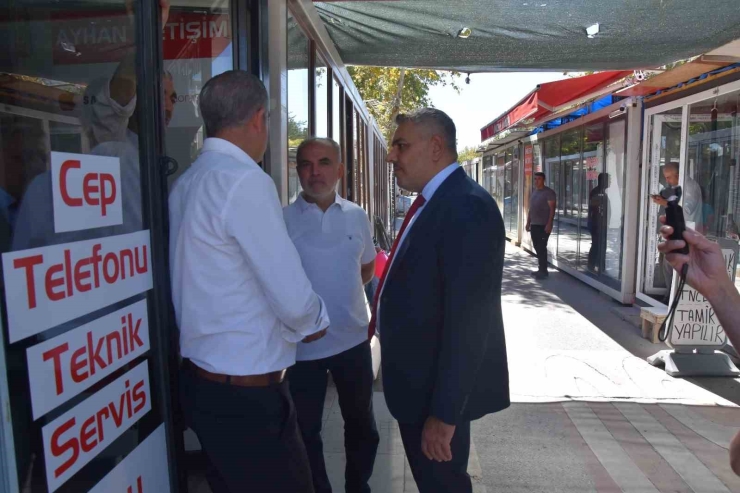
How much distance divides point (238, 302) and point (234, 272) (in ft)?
0.29

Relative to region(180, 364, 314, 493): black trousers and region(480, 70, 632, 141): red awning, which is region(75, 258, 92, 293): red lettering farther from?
region(480, 70, 632, 141): red awning

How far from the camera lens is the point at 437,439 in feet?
6.64

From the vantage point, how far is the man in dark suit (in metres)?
1.95

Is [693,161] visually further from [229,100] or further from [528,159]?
[528,159]

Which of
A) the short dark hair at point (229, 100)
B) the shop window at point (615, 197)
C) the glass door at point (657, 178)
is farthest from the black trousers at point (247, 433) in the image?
the shop window at point (615, 197)

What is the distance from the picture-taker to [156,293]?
73.1 inches

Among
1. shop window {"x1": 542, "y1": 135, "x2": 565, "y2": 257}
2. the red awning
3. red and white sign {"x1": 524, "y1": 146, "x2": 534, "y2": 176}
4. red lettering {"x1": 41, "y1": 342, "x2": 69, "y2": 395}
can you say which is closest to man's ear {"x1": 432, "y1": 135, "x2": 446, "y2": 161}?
red lettering {"x1": 41, "y1": 342, "x2": 69, "y2": 395}

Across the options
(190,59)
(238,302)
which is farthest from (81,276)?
(190,59)

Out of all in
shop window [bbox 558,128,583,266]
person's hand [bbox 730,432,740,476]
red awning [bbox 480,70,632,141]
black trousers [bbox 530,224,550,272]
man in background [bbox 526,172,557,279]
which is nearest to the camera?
person's hand [bbox 730,432,740,476]

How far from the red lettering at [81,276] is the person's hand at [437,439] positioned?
1185 mm

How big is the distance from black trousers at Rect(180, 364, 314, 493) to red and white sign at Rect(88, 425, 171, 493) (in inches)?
5.9

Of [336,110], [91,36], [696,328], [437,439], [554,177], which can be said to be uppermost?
[336,110]

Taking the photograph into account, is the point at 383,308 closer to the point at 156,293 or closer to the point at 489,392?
the point at 489,392

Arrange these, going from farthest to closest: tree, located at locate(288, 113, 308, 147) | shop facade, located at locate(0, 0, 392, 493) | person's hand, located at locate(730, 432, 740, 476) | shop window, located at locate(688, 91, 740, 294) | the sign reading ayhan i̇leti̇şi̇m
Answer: shop window, located at locate(688, 91, 740, 294) → the sign reading ayhan i̇leti̇şi̇m → tree, located at locate(288, 113, 308, 147) → shop facade, located at locate(0, 0, 392, 493) → person's hand, located at locate(730, 432, 740, 476)
